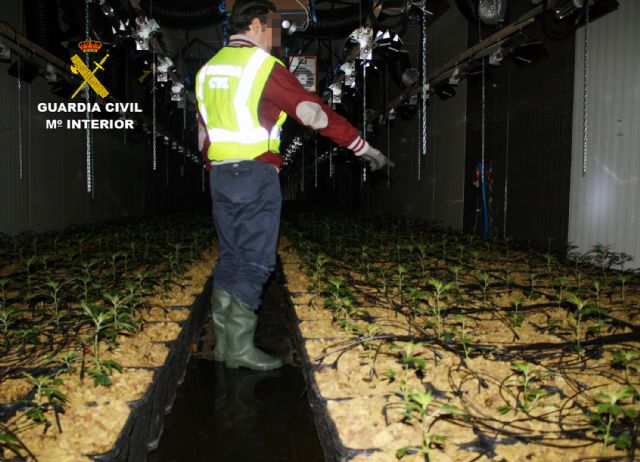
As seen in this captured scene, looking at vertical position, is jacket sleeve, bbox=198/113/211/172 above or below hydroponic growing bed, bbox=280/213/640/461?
above

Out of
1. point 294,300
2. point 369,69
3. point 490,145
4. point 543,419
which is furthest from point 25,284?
point 490,145

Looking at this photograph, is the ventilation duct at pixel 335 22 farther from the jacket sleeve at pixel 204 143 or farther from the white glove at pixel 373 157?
the white glove at pixel 373 157

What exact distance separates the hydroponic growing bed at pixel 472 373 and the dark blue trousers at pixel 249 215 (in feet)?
1.54

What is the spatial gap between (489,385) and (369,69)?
8.05 meters

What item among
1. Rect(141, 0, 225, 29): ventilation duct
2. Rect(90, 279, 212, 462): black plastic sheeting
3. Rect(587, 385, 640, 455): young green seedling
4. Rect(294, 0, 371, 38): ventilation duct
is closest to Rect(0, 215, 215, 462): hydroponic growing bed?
Rect(90, 279, 212, 462): black plastic sheeting

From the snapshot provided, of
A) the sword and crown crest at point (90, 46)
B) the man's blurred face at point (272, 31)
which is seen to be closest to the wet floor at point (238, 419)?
the man's blurred face at point (272, 31)

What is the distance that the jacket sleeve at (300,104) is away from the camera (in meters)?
2.92

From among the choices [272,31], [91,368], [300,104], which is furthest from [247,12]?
[91,368]

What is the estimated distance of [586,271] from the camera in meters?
5.29

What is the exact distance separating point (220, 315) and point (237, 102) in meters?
1.43

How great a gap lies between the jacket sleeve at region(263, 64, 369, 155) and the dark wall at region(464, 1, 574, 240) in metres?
4.90

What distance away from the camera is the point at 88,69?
9.35 metres

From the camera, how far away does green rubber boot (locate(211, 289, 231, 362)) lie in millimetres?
3357

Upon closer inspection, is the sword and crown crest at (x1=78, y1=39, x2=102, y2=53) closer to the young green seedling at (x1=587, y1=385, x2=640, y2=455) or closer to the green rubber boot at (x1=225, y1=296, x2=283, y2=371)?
the green rubber boot at (x1=225, y1=296, x2=283, y2=371)
